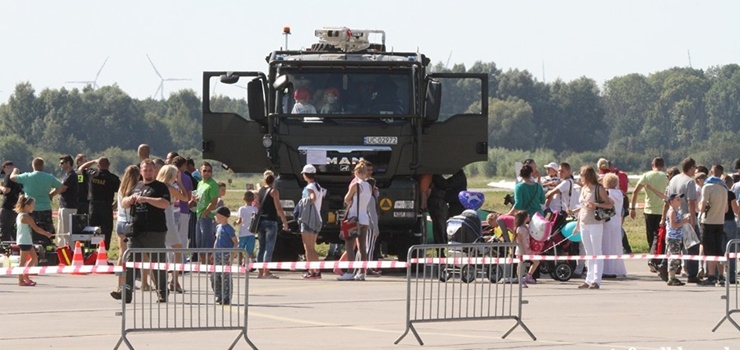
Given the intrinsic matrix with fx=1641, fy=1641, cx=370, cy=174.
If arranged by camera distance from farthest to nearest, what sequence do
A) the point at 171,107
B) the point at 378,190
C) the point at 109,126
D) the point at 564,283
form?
the point at 171,107 < the point at 109,126 < the point at 378,190 < the point at 564,283

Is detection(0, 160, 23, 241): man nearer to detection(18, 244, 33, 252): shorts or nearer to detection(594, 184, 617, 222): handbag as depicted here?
detection(18, 244, 33, 252): shorts

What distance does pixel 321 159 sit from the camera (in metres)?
23.4

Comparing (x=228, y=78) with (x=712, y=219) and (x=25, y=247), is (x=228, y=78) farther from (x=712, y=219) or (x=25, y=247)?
(x=712, y=219)

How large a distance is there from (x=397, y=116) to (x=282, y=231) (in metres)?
2.36

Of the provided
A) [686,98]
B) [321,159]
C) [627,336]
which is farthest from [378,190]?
[686,98]

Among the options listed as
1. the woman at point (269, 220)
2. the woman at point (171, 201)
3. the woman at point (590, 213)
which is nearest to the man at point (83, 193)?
the woman at point (269, 220)

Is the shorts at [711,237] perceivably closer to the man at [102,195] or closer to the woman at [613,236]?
the woman at [613,236]

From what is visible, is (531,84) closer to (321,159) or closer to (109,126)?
(109,126)

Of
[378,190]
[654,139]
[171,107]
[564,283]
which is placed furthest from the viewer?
[654,139]

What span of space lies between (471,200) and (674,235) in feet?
9.96

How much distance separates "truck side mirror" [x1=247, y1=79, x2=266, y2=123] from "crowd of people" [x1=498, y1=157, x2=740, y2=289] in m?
3.86

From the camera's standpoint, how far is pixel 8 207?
24.9 metres

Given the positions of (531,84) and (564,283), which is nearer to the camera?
(564,283)

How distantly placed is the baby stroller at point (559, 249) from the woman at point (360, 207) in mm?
2345
